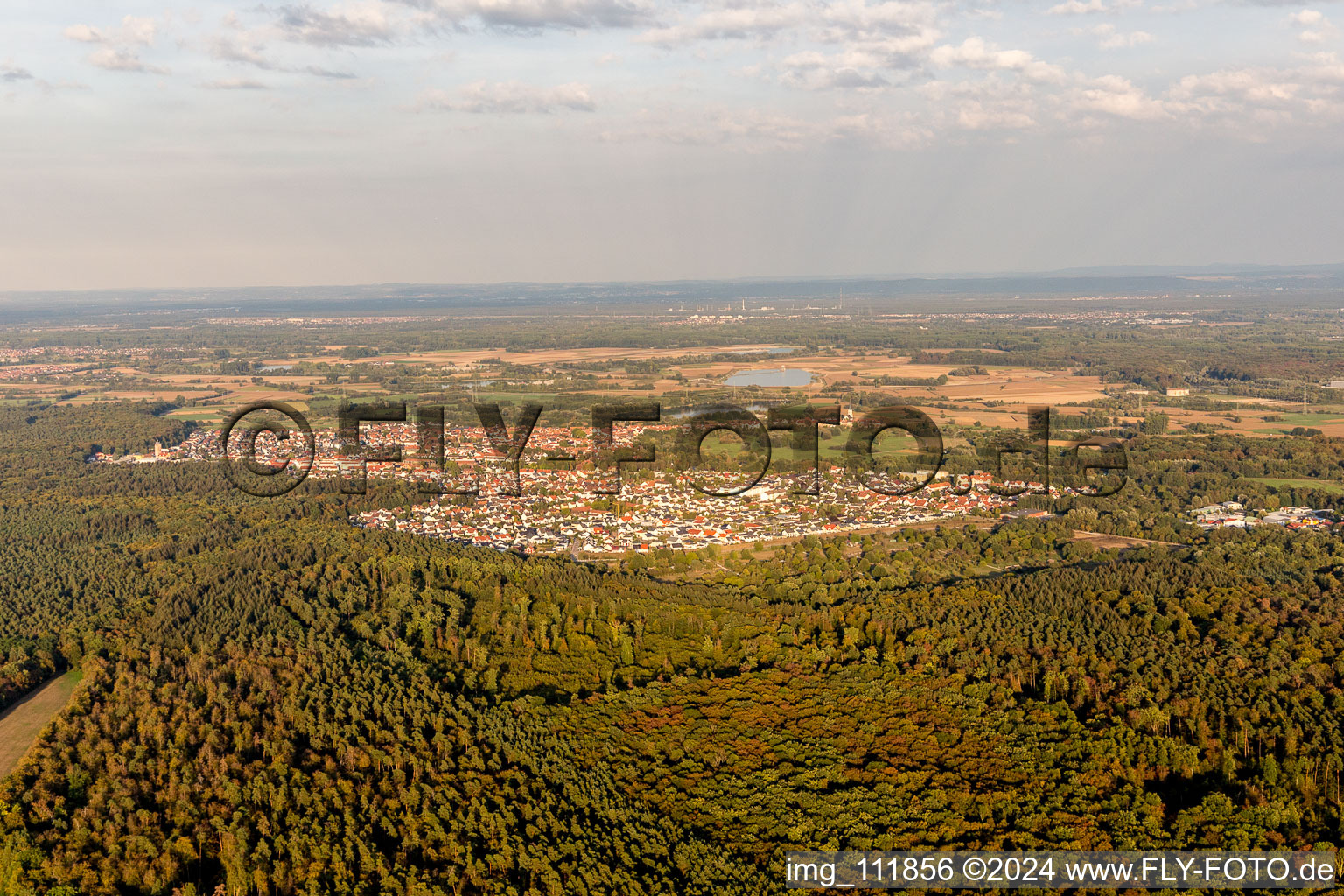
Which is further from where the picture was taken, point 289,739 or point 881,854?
point 289,739

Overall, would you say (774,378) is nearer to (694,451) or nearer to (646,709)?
(694,451)

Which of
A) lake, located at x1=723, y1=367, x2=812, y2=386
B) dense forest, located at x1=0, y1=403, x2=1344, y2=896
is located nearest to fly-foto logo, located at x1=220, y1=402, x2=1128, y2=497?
dense forest, located at x1=0, y1=403, x2=1344, y2=896

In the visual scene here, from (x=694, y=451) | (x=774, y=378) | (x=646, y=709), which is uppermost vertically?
(x=774, y=378)

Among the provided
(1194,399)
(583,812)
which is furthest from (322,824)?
(1194,399)

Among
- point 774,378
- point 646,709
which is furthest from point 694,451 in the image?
point 774,378

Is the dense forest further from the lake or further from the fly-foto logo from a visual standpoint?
the lake

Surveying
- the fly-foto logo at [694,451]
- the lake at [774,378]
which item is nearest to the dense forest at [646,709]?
the fly-foto logo at [694,451]

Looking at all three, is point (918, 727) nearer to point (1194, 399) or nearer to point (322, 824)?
point (322, 824)
